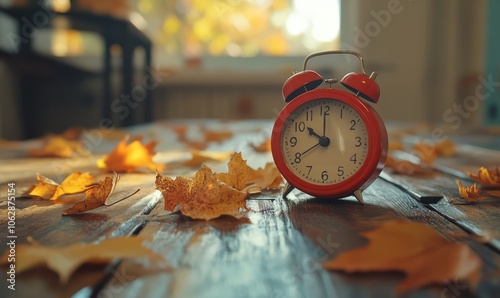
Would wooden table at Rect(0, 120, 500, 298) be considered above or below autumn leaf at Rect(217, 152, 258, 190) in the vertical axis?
below

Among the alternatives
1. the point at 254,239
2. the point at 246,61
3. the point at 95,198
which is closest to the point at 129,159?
the point at 95,198

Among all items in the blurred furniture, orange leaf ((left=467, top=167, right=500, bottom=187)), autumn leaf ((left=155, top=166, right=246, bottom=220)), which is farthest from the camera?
the blurred furniture

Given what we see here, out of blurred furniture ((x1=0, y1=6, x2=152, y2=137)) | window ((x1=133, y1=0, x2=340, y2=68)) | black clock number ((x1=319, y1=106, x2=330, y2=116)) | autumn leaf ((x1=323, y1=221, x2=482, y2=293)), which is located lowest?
autumn leaf ((x1=323, y1=221, x2=482, y2=293))

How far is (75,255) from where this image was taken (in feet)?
1.69

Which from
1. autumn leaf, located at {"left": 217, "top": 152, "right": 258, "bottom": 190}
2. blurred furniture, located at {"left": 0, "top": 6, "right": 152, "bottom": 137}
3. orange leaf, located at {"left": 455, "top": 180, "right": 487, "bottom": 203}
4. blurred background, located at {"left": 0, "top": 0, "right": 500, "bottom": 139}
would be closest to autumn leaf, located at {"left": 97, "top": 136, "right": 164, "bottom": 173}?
autumn leaf, located at {"left": 217, "top": 152, "right": 258, "bottom": 190}

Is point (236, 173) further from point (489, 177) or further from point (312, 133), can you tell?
point (489, 177)

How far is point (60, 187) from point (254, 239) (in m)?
0.48

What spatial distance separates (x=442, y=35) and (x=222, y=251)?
4.64 m

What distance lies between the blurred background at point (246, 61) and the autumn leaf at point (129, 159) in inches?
102

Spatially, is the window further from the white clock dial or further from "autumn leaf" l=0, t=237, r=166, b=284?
"autumn leaf" l=0, t=237, r=166, b=284

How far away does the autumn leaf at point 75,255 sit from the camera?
50 cm

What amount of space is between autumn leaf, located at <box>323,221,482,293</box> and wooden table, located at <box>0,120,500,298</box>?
10mm

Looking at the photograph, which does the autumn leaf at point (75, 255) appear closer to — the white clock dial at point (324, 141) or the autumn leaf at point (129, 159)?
the white clock dial at point (324, 141)

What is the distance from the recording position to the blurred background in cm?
429
